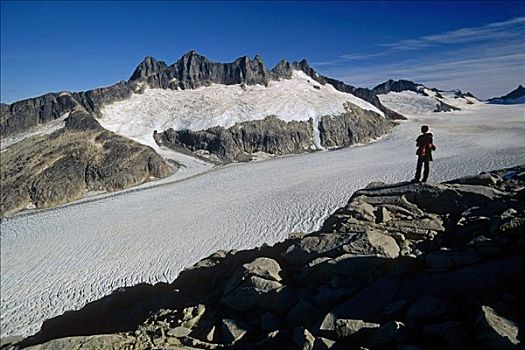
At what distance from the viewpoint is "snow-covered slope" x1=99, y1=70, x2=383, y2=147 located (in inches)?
1571

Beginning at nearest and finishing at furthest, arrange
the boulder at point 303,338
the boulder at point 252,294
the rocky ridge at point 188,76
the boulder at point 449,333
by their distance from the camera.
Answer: the boulder at point 449,333, the boulder at point 303,338, the boulder at point 252,294, the rocky ridge at point 188,76

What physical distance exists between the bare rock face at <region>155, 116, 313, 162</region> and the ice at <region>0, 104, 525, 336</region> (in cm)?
539

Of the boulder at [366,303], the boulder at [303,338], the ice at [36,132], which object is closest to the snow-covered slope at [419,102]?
the ice at [36,132]

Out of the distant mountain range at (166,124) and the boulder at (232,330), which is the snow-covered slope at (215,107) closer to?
the distant mountain range at (166,124)

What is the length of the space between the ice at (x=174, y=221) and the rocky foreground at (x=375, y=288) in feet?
13.3

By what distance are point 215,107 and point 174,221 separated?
23782 mm

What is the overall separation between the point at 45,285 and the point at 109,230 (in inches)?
200

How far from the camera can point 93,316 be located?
41.1 feet

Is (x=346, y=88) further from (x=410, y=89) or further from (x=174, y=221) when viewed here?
(x=410, y=89)

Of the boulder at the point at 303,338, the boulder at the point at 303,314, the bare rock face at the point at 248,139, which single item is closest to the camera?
the boulder at the point at 303,338

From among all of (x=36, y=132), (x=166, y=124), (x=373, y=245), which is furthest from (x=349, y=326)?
(x=166, y=124)

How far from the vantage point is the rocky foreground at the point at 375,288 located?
558 centimetres

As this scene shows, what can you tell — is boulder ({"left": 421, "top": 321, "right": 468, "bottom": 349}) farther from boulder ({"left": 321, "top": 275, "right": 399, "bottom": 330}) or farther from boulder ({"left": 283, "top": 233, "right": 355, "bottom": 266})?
boulder ({"left": 283, "top": 233, "right": 355, "bottom": 266})

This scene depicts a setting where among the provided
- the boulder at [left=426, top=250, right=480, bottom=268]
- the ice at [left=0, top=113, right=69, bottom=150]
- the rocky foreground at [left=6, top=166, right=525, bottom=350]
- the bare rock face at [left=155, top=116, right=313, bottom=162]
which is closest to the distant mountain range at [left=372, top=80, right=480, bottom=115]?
the bare rock face at [left=155, top=116, right=313, bottom=162]
